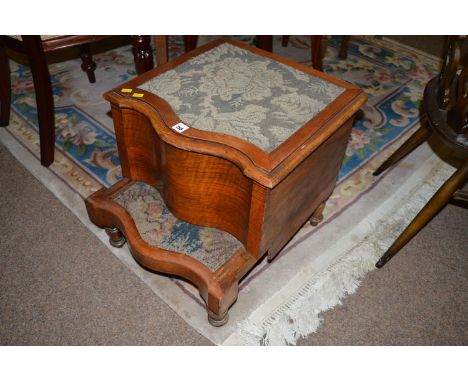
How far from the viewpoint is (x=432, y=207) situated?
4.11 ft

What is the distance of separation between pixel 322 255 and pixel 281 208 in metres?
0.44

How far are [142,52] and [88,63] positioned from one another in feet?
2.08

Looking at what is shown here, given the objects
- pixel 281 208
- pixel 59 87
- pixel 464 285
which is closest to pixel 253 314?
pixel 281 208

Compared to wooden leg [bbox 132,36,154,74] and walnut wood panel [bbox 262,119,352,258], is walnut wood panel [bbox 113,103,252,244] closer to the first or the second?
walnut wood panel [bbox 262,119,352,258]

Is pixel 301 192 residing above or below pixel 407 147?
above

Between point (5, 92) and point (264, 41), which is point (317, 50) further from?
point (5, 92)

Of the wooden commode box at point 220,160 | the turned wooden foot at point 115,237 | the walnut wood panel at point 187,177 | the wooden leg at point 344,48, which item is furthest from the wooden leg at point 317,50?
the turned wooden foot at point 115,237

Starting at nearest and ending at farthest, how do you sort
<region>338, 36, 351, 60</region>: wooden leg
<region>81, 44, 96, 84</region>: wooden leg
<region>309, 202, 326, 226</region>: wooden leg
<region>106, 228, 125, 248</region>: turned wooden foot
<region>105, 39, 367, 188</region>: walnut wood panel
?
<region>105, 39, 367, 188</region>: walnut wood panel
<region>106, 228, 125, 248</region>: turned wooden foot
<region>309, 202, 326, 226</region>: wooden leg
<region>81, 44, 96, 84</region>: wooden leg
<region>338, 36, 351, 60</region>: wooden leg

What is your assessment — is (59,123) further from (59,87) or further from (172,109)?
(172,109)

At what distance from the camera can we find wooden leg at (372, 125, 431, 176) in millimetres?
1555

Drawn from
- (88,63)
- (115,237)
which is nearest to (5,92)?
(88,63)

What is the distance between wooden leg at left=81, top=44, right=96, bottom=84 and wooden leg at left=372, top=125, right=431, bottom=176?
4.92 ft

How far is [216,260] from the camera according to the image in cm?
109

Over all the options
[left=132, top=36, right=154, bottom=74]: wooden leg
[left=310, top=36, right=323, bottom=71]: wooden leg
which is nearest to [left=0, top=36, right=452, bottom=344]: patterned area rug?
[left=310, top=36, right=323, bottom=71]: wooden leg
